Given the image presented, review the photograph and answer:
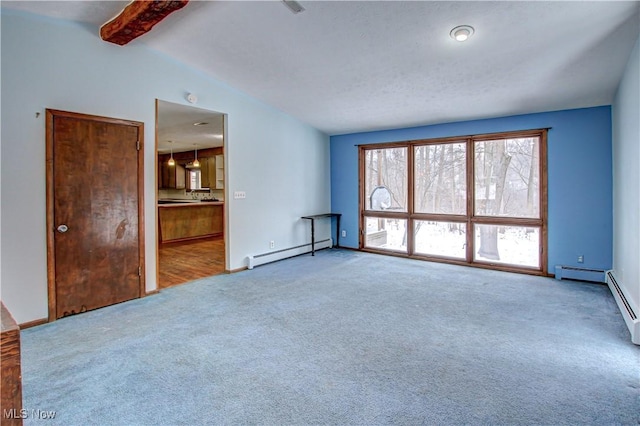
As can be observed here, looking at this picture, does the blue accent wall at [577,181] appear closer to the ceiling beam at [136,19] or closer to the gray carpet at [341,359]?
the gray carpet at [341,359]

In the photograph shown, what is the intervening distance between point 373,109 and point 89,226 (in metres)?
4.17

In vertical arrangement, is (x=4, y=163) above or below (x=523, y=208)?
above

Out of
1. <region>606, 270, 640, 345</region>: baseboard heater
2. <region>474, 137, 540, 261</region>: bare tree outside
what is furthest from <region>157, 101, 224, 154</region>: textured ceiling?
<region>606, 270, 640, 345</region>: baseboard heater

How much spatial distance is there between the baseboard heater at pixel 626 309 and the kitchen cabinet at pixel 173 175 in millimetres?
10665

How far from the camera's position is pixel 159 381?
2.25m

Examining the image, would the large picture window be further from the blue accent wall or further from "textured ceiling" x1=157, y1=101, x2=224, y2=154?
"textured ceiling" x1=157, y1=101, x2=224, y2=154

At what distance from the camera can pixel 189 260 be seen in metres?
5.95

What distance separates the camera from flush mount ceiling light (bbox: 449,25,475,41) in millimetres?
3064

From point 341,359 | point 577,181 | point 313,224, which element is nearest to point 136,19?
point 341,359

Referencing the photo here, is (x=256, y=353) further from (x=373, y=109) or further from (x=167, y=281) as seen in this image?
(x=373, y=109)

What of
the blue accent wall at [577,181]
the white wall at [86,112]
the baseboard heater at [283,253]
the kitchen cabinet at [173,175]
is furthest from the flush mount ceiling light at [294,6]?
the kitchen cabinet at [173,175]

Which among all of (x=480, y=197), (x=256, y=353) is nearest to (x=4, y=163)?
(x=256, y=353)

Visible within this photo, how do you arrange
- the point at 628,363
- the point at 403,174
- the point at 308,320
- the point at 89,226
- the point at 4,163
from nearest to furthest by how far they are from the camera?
the point at 628,363 < the point at 4,163 < the point at 308,320 < the point at 89,226 < the point at 403,174

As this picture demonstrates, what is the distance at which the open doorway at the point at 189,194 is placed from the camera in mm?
5129
